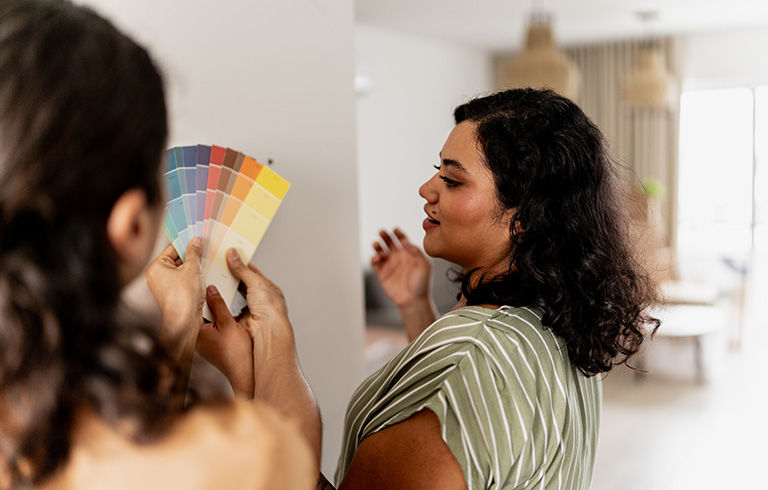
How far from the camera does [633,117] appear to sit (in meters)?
6.71

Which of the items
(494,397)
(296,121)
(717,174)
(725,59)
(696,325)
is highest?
(725,59)

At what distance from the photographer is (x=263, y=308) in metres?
1.00

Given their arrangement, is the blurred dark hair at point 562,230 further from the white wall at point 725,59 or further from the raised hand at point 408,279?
the white wall at point 725,59

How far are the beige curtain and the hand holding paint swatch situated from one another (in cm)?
588

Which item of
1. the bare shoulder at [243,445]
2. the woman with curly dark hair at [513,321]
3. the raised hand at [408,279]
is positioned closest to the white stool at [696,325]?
the raised hand at [408,279]

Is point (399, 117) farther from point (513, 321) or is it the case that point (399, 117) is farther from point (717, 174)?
point (513, 321)

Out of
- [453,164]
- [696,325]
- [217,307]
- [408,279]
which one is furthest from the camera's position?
[696,325]

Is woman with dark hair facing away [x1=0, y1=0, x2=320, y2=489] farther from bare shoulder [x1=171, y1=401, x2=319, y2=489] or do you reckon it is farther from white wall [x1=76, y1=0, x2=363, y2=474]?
white wall [x1=76, y1=0, x2=363, y2=474]

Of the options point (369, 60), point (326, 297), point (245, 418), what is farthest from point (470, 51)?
point (245, 418)

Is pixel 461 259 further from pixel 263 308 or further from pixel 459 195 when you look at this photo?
pixel 263 308

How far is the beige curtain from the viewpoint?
654cm

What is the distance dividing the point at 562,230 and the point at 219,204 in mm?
533

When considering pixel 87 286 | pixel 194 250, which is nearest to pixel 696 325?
pixel 194 250

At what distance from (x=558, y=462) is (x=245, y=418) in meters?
0.58
